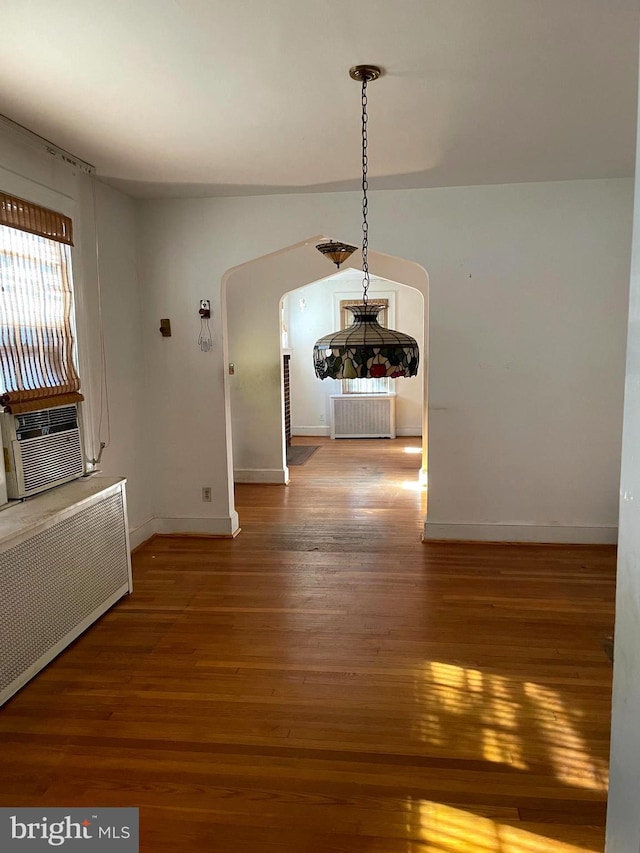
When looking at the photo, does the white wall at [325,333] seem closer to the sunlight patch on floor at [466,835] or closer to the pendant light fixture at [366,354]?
the pendant light fixture at [366,354]

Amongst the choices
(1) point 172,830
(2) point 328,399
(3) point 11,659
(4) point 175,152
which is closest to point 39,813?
(1) point 172,830

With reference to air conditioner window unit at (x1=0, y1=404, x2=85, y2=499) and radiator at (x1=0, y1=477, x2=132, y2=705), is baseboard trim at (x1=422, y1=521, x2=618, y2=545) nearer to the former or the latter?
radiator at (x1=0, y1=477, x2=132, y2=705)

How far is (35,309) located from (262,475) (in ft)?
12.4

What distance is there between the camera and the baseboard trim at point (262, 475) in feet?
22.7

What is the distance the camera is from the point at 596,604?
3.71 meters

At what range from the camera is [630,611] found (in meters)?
1.47

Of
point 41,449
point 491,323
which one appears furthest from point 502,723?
point 491,323

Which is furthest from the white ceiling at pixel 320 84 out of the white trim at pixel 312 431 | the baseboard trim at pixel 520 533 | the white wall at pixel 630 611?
the white trim at pixel 312 431

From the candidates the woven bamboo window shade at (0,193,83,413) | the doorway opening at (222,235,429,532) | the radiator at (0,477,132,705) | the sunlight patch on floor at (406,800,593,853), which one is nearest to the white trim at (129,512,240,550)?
the radiator at (0,477,132,705)

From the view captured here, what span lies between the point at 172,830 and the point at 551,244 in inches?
166

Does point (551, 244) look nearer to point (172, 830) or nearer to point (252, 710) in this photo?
point (252, 710)

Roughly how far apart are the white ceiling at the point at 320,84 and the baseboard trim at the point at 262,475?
3493mm

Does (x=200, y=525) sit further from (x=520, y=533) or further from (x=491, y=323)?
(x=491, y=323)

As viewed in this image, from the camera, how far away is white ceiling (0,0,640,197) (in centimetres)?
216
